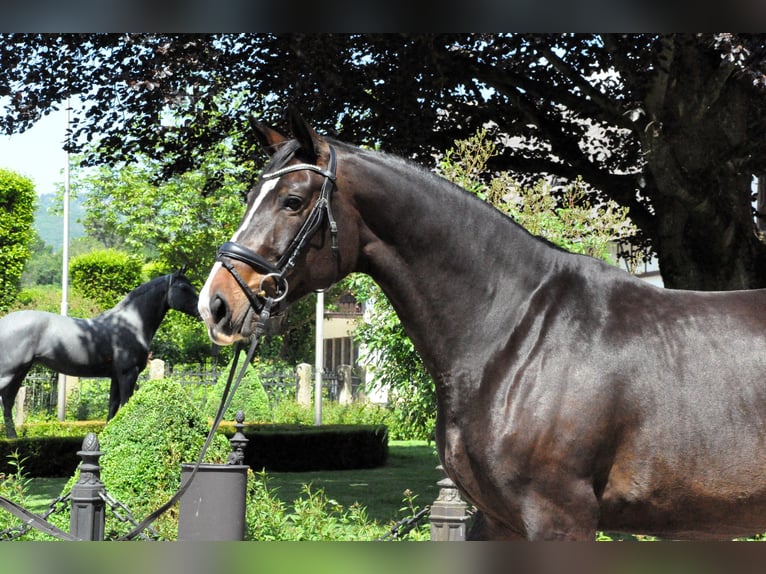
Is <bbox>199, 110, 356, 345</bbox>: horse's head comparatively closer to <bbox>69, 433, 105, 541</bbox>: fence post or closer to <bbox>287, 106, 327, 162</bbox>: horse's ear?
<bbox>287, 106, 327, 162</bbox>: horse's ear

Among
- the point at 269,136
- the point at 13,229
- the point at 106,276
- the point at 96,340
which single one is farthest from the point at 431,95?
the point at 106,276

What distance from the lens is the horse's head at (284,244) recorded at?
9.12 ft

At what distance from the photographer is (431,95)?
9.96 meters

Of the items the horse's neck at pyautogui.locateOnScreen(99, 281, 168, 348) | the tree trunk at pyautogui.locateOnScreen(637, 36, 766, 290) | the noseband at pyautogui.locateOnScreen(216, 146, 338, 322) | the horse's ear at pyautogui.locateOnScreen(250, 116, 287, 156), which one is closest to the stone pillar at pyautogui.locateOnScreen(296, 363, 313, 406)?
the horse's neck at pyautogui.locateOnScreen(99, 281, 168, 348)

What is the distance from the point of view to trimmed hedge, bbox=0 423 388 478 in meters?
13.9

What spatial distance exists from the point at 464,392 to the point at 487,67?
8.08m

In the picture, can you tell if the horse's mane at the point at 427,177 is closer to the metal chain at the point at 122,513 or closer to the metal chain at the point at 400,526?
the metal chain at the point at 400,526

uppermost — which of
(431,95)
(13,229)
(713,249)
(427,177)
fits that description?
(13,229)

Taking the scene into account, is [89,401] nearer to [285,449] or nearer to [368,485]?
[285,449]

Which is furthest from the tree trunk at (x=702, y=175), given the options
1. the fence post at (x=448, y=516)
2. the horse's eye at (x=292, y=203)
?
the horse's eye at (x=292, y=203)

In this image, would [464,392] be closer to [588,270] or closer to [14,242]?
[588,270]

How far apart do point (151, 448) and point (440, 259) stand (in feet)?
16.6

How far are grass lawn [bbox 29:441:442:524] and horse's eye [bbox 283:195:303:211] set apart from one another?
270 inches
